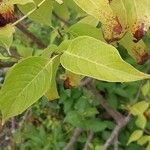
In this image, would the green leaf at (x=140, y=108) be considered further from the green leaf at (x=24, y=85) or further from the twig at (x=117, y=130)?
the green leaf at (x=24, y=85)

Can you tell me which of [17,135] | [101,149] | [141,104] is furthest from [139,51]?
[17,135]

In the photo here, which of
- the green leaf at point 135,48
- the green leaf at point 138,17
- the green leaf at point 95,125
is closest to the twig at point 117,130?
the green leaf at point 95,125

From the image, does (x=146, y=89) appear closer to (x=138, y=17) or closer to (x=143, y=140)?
(x=143, y=140)

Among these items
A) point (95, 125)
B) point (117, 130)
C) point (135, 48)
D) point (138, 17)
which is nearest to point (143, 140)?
point (117, 130)

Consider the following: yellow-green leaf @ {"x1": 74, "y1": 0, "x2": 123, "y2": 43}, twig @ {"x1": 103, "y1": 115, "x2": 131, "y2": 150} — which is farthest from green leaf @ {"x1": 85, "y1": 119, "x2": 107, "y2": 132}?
yellow-green leaf @ {"x1": 74, "y1": 0, "x2": 123, "y2": 43}

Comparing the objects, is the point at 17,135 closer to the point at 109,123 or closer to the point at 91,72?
the point at 109,123
